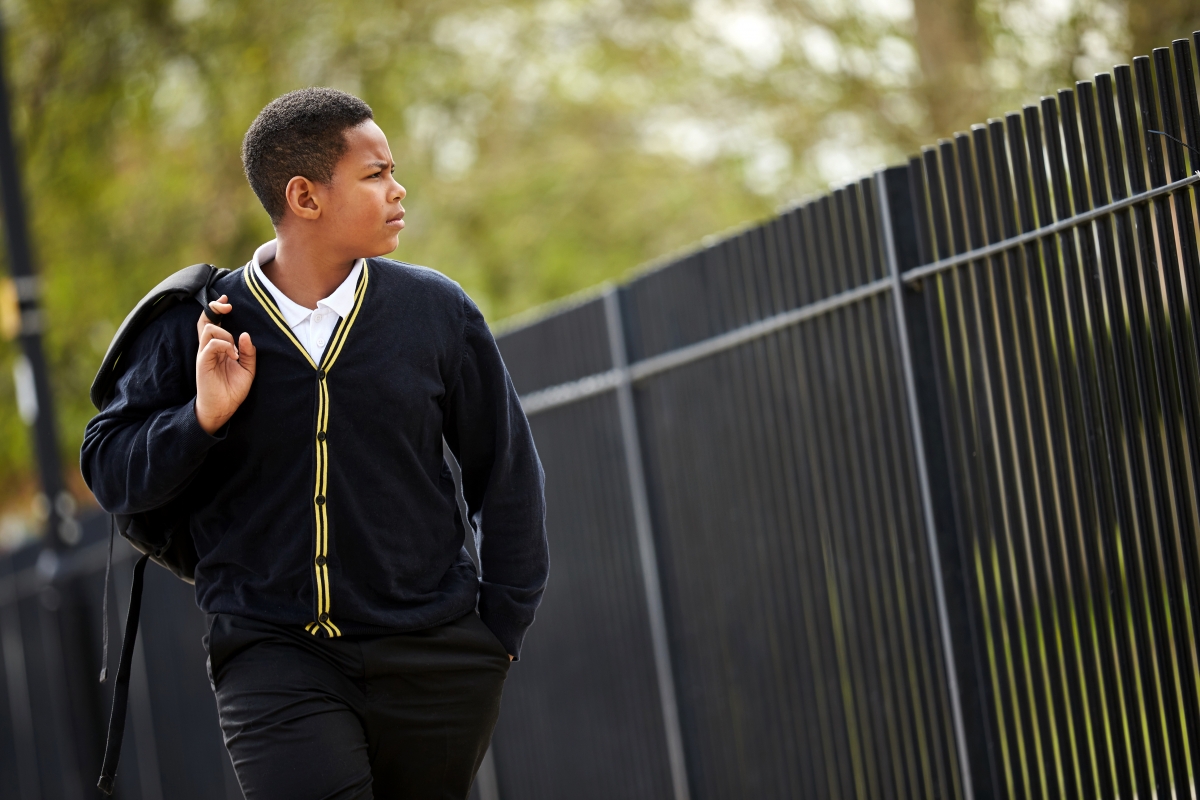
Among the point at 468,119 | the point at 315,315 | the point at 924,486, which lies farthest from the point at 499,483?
the point at 468,119

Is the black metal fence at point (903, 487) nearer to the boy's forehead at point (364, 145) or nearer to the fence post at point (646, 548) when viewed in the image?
the fence post at point (646, 548)

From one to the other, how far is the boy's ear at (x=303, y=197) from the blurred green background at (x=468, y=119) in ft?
25.2

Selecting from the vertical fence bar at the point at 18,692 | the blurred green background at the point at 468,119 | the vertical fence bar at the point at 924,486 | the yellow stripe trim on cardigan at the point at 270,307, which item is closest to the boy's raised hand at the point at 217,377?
the yellow stripe trim on cardigan at the point at 270,307

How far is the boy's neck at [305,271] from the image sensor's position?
3.09m

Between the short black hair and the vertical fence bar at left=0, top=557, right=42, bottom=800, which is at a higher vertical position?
the short black hair

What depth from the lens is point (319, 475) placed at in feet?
9.80

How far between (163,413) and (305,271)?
450 mm

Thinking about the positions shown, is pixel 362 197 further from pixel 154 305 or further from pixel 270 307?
pixel 154 305

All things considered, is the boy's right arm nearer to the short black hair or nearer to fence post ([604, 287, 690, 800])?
the short black hair

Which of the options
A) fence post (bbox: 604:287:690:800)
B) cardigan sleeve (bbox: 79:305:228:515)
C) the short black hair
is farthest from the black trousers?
fence post (bbox: 604:287:690:800)

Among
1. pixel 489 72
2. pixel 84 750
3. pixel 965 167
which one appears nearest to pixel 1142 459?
pixel 965 167

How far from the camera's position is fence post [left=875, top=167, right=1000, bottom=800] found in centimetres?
404

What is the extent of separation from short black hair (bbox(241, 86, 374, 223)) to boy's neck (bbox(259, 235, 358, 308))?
133 mm

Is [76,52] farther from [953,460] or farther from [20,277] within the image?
[953,460]
